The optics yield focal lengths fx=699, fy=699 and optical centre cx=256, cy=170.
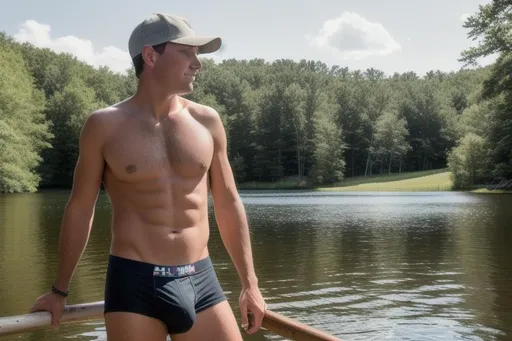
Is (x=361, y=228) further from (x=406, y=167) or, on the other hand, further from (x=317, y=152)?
(x=406, y=167)

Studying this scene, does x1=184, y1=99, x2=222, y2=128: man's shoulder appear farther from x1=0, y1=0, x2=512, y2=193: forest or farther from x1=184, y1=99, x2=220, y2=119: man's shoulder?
x1=0, y1=0, x2=512, y2=193: forest

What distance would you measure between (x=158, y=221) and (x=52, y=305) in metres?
0.52

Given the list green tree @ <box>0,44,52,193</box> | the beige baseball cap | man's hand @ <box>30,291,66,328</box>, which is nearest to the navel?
the beige baseball cap

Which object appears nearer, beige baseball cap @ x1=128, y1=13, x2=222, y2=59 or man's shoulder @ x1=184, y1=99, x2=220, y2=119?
beige baseball cap @ x1=128, y1=13, x2=222, y2=59

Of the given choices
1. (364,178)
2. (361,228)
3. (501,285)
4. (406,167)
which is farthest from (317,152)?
(501,285)

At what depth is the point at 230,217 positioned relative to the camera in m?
3.00

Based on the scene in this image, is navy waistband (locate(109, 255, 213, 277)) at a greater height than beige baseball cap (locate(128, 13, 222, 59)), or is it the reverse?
beige baseball cap (locate(128, 13, 222, 59))

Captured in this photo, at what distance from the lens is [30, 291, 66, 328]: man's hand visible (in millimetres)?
2691

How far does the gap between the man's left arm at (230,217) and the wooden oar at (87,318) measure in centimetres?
15

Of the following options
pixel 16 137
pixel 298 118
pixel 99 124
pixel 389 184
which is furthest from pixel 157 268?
pixel 298 118

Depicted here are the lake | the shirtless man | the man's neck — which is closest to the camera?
the shirtless man

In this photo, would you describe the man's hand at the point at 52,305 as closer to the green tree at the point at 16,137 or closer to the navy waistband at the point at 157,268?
the navy waistband at the point at 157,268

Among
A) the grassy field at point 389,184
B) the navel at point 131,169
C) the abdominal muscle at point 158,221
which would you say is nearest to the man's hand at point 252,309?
the abdominal muscle at point 158,221

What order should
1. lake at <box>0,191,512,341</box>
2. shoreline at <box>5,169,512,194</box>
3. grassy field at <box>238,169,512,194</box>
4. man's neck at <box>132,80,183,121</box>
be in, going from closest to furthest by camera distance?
man's neck at <box>132,80,183,121</box> → lake at <box>0,191,512,341</box> → shoreline at <box>5,169,512,194</box> → grassy field at <box>238,169,512,194</box>
